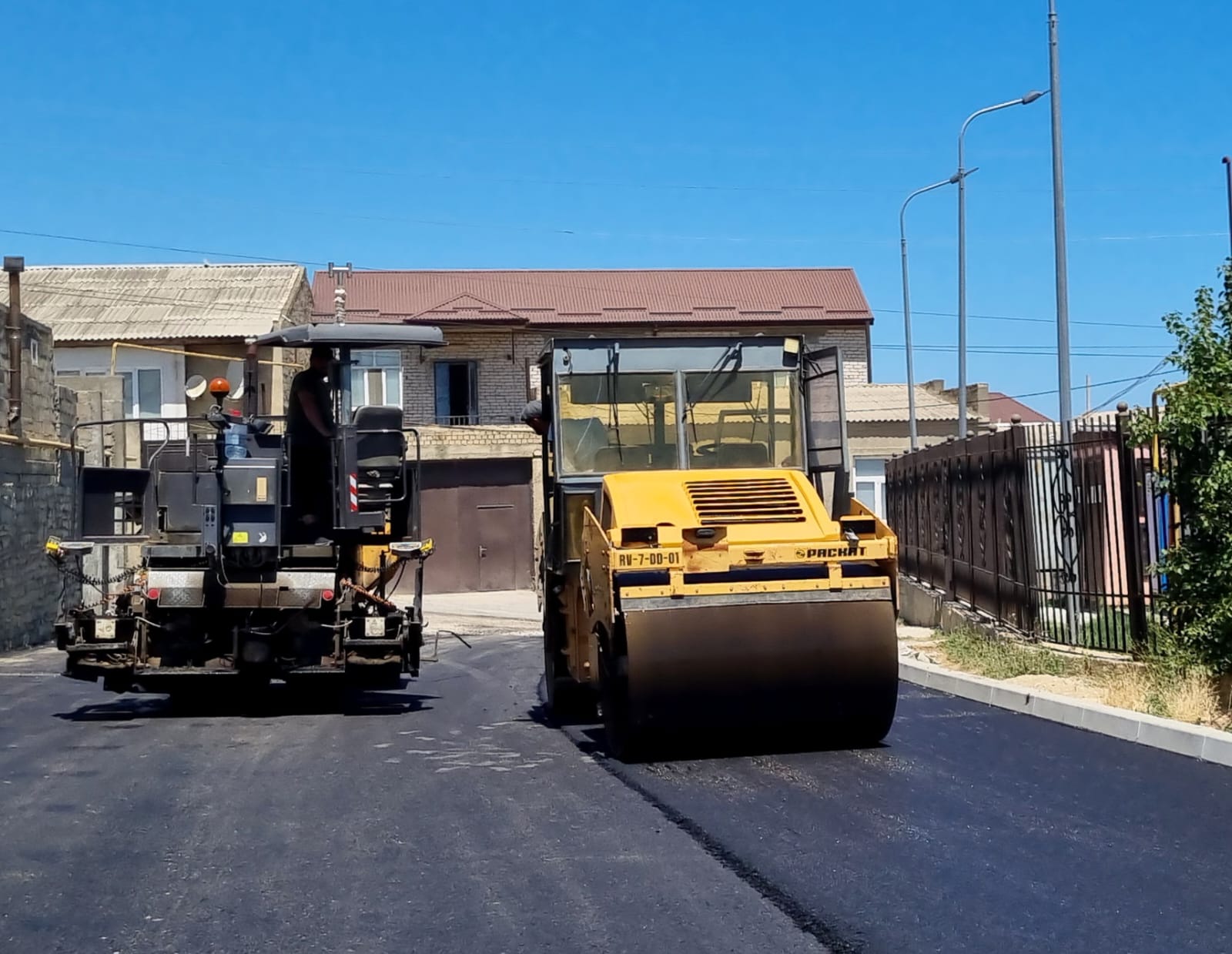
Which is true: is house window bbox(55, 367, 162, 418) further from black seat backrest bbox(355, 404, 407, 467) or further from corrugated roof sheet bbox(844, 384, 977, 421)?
black seat backrest bbox(355, 404, 407, 467)

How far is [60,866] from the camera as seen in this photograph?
643 cm

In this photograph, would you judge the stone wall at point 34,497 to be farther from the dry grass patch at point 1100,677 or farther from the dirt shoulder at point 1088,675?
the dry grass patch at point 1100,677

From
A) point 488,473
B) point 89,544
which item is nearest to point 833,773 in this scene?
point 89,544

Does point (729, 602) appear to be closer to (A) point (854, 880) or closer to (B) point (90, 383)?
(A) point (854, 880)

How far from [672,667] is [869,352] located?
109 feet

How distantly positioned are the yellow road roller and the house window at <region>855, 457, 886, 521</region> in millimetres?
26707

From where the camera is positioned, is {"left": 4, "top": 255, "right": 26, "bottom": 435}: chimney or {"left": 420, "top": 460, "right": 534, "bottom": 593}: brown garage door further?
{"left": 420, "top": 460, "right": 534, "bottom": 593}: brown garage door

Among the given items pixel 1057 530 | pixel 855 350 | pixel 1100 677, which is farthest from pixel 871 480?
pixel 1100 677

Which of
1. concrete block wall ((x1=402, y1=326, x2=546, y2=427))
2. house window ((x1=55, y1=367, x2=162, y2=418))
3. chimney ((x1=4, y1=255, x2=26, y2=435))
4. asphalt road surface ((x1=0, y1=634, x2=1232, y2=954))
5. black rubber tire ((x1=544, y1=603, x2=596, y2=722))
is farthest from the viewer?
concrete block wall ((x1=402, y1=326, x2=546, y2=427))

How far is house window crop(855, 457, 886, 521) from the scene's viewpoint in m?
37.2

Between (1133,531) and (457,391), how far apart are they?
26.7 meters

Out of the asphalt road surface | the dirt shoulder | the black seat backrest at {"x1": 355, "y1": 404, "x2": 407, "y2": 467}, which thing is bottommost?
the asphalt road surface

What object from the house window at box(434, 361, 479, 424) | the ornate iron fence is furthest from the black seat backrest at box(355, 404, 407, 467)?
the house window at box(434, 361, 479, 424)

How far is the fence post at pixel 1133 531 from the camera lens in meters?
12.1
